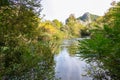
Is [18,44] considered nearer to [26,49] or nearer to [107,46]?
[26,49]

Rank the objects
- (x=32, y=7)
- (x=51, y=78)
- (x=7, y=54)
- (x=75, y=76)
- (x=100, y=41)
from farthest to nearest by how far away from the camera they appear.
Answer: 1. (x=75, y=76)
2. (x=32, y=7)
3. (x=51, y=78)
4. (x=7, y=54)
5. (x=100, y=41)

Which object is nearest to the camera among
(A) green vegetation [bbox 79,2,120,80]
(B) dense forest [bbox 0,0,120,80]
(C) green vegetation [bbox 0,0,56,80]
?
(A) green vegetation [bbox 79,2,120,80]

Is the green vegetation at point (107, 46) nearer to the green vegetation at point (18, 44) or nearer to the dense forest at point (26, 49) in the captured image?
the dense forest at point (26, 49)

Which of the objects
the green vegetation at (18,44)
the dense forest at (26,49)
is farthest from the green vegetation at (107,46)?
the green vegetation at (18,44)

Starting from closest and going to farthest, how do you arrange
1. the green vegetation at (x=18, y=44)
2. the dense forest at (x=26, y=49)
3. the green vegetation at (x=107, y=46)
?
the green vegetation at (x=107, y=46) < the dense forest at (x=26, y=49) < the green vegetation at (x=18, y=44)

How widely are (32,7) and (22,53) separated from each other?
204 cm

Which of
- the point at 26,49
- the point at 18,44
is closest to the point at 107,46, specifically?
the point at 26,49

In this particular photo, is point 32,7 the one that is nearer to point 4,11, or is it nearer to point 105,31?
point 4,11

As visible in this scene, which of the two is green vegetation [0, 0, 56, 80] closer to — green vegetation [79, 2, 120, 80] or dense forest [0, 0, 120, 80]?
dense forest [0, 0, 120, 80]

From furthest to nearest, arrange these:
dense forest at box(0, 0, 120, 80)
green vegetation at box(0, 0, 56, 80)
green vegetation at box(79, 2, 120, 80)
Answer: green vegetation at box(0, 0, 56, 80), dense forest at box(0, 0, 120, 80), green vegetation at box(79, 2, 120, 80)

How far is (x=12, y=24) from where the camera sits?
8492mm

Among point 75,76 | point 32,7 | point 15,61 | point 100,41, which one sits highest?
point 32,7

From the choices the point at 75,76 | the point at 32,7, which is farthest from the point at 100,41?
the point at 75,76

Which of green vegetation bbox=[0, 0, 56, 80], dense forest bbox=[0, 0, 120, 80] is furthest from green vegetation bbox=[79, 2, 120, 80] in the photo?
green vegetation bbox=[0, 0, 56, 80]
